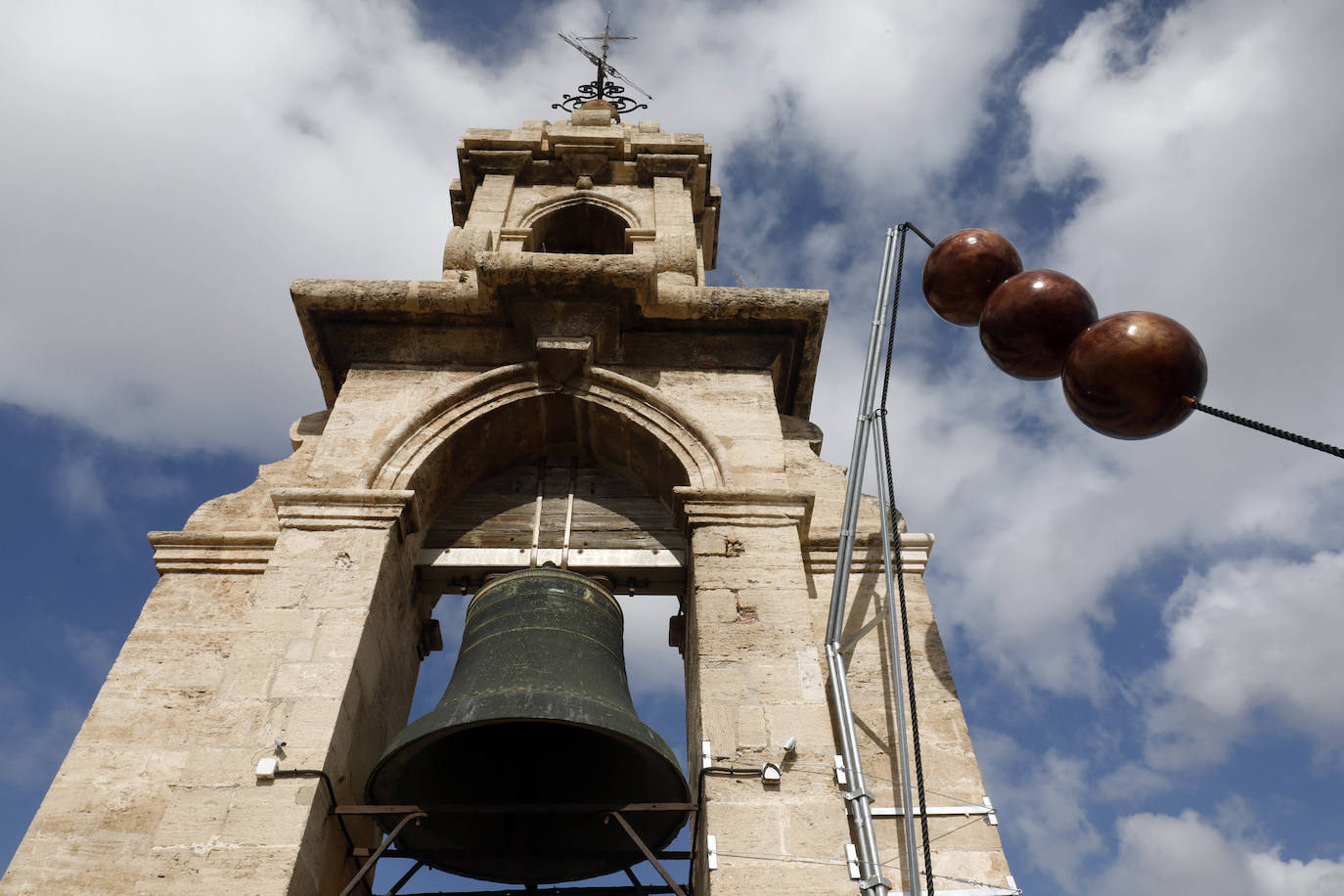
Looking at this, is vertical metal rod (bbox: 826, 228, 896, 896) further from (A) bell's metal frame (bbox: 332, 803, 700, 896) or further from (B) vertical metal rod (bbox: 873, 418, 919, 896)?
(A) bell's metal frame (bbox: 332, 803, 700, 896)

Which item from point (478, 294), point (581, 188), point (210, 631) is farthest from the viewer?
point (581, 188)

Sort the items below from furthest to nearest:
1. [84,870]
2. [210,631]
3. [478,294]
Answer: [478,294]
[210,631]
[84,870]

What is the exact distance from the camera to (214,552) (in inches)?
A: 250

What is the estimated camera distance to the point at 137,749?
5.28 meters

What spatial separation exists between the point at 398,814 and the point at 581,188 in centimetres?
621

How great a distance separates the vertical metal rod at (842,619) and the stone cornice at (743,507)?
485mm

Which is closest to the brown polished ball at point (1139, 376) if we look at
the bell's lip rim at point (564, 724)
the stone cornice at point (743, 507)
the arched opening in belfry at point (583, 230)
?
the bell's lip rim at point (564, 724)

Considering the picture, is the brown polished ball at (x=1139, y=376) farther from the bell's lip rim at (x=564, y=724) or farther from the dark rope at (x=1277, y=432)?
the bell's lip rim at (x=564, y=724)

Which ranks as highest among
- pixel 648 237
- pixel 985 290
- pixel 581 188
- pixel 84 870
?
pixel 581 188

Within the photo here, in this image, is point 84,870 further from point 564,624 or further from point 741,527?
point 741,527

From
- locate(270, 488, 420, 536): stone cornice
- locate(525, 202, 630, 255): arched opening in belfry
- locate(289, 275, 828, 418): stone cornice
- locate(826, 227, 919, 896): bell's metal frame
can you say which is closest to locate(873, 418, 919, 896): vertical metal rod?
locate(826, 227, 919, 896): bell's metal frame

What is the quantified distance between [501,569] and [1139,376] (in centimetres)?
429

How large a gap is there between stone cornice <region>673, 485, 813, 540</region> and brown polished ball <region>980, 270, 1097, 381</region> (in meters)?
2.41

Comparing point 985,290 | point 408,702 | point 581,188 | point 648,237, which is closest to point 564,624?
point 408,702
